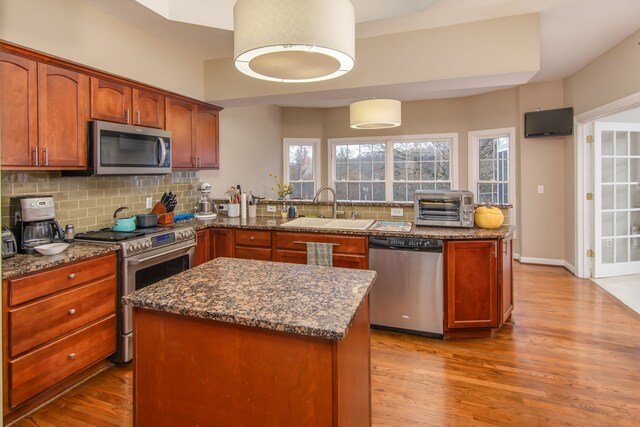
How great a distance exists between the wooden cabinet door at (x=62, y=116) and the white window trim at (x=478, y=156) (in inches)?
192

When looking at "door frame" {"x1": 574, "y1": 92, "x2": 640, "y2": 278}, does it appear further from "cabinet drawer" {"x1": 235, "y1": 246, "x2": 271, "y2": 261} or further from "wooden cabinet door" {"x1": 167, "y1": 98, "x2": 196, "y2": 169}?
"wooden cabinet door" {"x1": 167, "y1": 98, "x2": 196, "y2": 169}

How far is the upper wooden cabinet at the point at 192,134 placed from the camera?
12.1ft

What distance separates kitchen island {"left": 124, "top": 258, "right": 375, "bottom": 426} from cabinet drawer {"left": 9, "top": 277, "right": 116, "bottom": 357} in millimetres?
1014

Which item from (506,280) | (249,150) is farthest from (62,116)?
(506,280)

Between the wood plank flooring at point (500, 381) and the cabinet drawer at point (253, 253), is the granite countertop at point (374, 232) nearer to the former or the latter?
the cabinet drawer at point (253, 253)

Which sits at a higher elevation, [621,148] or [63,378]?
[621,148]

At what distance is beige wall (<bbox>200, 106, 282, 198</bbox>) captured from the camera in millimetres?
4992

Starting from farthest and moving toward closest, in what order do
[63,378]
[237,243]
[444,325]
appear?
1. [237,243]
2. [444,325]
3. [63,378]

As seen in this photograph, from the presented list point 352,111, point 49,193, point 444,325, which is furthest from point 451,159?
point 49,193

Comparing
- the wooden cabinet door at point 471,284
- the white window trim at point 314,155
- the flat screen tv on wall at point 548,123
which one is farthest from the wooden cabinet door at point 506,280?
the white window trim at point 314,155

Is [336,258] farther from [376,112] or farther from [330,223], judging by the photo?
[376,112]

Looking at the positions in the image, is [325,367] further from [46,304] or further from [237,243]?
[237,243]

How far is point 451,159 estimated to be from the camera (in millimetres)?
6496

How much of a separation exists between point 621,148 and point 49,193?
19.7 feet
